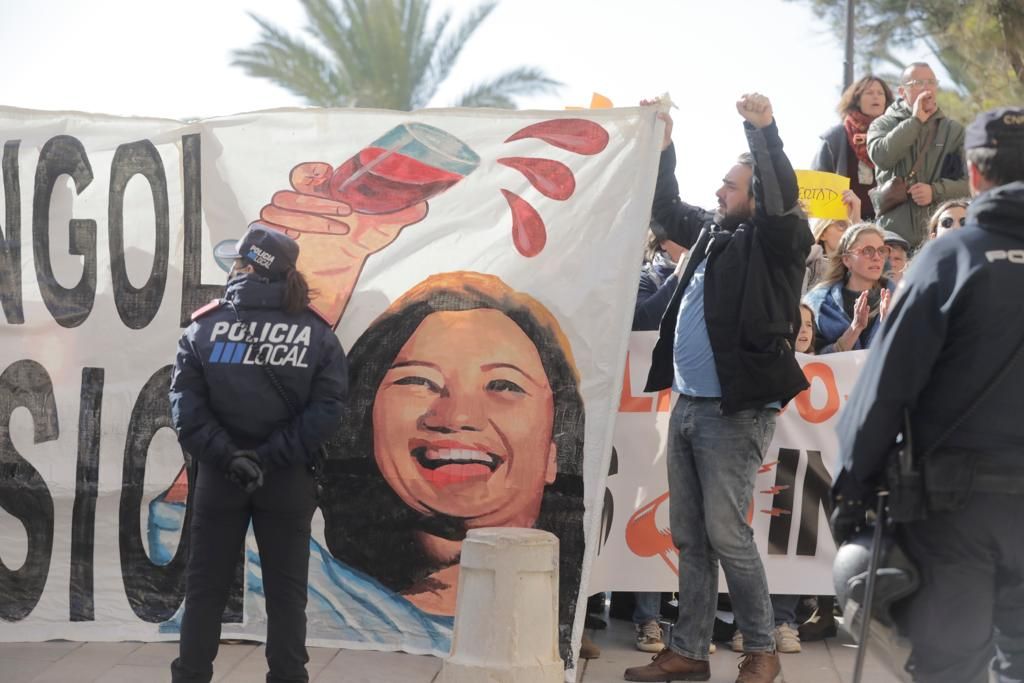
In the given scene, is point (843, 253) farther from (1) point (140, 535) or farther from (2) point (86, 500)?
(2) point (86, 500)

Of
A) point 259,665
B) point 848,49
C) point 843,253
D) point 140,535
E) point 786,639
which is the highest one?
point 848,49

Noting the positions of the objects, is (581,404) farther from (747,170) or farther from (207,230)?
(207,230)

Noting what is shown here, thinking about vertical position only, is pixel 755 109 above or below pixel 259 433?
above

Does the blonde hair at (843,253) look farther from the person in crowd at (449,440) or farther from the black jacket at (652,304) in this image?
the person in crowd at (449,440)

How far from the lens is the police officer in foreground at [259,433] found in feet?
16.4

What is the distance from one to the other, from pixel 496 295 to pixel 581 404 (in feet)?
2.04

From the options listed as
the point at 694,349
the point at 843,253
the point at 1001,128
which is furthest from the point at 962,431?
the point at 843,253

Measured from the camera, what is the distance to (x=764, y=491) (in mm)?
6758

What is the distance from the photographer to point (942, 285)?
3746 mm

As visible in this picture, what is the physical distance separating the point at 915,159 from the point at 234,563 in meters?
5.47

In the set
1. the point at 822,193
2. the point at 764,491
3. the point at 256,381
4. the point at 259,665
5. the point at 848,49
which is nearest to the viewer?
the point at 256,381

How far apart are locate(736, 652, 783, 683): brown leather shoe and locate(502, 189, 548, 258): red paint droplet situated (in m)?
1.99

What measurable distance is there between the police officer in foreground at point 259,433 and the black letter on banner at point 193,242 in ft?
4.18

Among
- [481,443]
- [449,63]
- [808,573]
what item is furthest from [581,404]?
[449,63]
